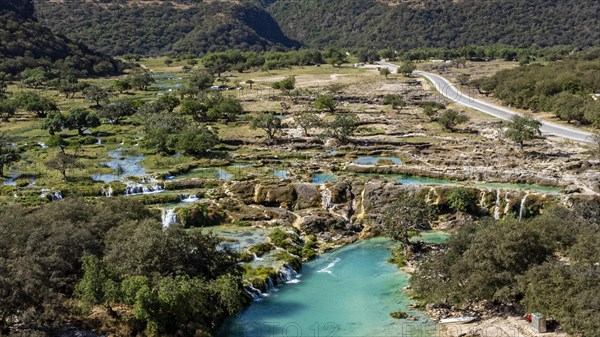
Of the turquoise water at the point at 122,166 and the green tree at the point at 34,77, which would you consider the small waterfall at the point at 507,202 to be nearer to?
the turquoise water at the point at 122,166

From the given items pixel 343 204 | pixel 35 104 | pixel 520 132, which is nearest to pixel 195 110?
pixel 35 104

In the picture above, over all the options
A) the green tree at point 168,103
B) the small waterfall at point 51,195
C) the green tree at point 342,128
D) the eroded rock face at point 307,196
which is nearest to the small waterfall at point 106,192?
the small waterfall at point 51,195

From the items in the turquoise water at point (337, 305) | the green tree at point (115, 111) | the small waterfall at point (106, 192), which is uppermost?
the green tree at point (115, 111)

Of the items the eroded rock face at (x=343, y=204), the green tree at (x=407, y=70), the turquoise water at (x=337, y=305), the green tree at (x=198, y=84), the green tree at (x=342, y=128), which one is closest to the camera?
the turquoise water at (x=337, y=305)

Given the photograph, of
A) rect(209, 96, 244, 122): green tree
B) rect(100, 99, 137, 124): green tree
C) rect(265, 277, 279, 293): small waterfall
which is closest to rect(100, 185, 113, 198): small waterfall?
rect(265, 277, 279, 293): small waterfall

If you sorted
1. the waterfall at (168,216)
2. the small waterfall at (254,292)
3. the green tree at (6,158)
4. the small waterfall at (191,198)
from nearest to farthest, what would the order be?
the small waterfall at (254,292) → the waterfall at (168,216) → the small waterfall at (191,198) → the green tree at (6,158)

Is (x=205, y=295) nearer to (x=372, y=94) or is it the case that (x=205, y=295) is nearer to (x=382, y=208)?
(x=382, y=208)

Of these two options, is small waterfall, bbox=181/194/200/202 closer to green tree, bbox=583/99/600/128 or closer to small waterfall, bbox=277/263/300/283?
small waterfall, bbox=277/263/300/283
